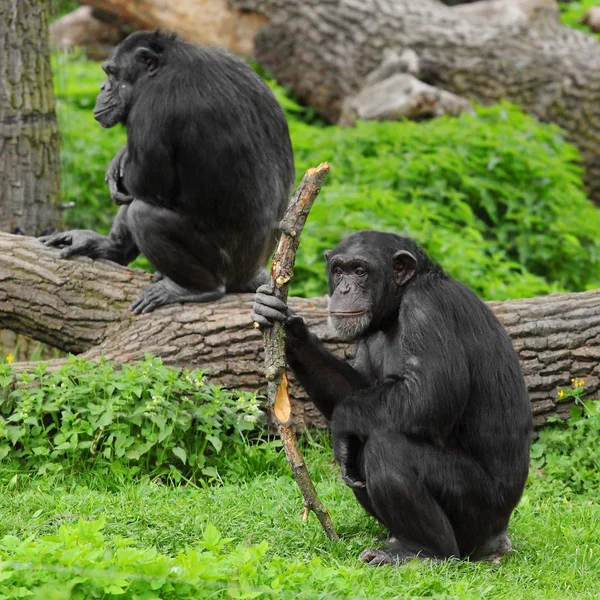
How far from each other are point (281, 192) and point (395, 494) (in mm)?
3075

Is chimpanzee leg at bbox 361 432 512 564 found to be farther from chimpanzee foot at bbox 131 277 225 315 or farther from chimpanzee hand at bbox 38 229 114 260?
chimpanzee hand at bbox 38 229 114 260

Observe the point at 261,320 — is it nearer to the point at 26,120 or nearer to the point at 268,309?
the point at 268,309

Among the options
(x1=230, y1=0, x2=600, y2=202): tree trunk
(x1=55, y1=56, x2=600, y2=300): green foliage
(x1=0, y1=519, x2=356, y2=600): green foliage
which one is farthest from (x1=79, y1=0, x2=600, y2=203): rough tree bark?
(x1=0, y1=519, x2=356, y2=600): green foliage

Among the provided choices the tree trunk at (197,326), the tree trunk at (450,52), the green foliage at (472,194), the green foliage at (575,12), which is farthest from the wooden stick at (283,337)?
the green foliage at (575,12)

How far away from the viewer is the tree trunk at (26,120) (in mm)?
7199

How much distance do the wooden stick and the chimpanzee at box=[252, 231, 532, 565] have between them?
0.11 metres

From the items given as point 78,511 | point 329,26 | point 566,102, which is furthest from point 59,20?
point 78,511

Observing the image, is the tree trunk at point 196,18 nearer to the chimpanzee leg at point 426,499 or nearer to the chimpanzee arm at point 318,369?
the chimpanzee arm at point 318,369

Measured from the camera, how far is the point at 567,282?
390 inches

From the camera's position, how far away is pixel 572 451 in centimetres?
599

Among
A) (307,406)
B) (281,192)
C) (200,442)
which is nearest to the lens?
(200,442)

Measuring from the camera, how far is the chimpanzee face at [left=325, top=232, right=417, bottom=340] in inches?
180

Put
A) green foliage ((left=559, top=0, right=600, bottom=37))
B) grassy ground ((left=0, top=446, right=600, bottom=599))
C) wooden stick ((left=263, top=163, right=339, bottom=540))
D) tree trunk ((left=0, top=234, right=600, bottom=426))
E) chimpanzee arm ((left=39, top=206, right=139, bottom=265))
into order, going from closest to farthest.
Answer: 1. grassy ground ((left=0, top=446, right=600, bottom=599))
2. wooden stick ((left=263, top=163, right=339, bottom=540))
3. tree trunk ((left=0, top=234, right=600, bottom=426))
4. chimpanzee arm ((left=39, top=206, right=139, bottom=265))
5. green foliage ((left=559, top=0, right=600, bottom=37))

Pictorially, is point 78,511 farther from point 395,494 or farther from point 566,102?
point 566,102
